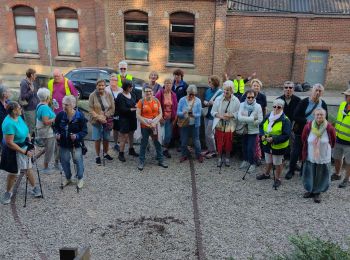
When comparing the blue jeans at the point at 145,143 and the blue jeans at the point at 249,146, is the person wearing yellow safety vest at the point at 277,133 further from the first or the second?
the blue jeans at the point at 145,143

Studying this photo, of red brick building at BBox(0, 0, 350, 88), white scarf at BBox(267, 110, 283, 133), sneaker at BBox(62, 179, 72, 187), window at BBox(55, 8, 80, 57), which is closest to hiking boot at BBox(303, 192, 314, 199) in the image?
white scarf at BBox(267, 110, 283, 133)

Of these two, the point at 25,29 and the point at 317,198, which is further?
the point at 25,29

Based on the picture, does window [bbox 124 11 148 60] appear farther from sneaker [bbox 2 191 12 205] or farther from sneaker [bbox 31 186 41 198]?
sneaker [bbox 2 191 12 205]

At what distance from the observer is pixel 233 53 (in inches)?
773

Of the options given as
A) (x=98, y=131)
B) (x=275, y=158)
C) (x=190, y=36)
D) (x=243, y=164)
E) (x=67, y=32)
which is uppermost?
(x=67, y=32)

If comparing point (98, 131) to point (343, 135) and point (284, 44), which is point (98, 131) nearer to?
point (343, 135)

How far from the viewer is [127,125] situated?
7.42 meters

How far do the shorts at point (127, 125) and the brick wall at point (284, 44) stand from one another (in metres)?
13.3

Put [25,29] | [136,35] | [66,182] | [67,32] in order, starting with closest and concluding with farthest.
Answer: [66,182] → [136,35] → [67,32] → [25,29]

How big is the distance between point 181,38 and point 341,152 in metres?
13.3

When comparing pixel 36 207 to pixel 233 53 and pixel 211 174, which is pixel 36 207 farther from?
pixel 233 53

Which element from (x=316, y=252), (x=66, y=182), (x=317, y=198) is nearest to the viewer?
(x=316, y=252)

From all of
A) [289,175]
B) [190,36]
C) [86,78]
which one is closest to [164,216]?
[289,175]

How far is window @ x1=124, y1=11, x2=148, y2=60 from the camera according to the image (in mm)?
18328
